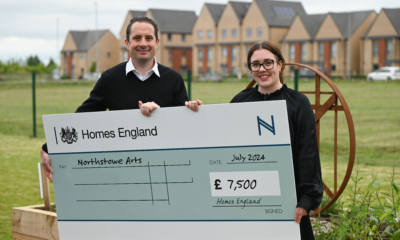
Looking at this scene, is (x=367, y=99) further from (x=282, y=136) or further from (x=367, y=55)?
(x=367, y=55)

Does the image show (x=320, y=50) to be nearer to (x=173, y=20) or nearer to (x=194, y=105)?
(x=173, y=20)

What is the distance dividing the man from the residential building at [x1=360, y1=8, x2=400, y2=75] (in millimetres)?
56683

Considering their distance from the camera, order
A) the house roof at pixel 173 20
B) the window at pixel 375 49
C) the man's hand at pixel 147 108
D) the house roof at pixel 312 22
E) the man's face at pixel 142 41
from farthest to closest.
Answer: the house roof at pixel 173 20 < the house roof at pixel 312 22 < the window at pixel 375 49 < the man's face at pixel 142 41 < the man's hand at pixel 147 108

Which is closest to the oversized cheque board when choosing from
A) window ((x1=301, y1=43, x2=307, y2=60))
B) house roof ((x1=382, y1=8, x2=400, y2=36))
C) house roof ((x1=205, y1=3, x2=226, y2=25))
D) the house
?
Answer: house roof ((x1=382, y1=8, x2=400, y2=36))

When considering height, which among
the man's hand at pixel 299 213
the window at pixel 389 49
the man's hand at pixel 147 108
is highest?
the window at pixel 389 49

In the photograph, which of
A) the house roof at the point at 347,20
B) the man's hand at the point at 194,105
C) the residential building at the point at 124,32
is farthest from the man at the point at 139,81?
the residential building at the point at 124,32

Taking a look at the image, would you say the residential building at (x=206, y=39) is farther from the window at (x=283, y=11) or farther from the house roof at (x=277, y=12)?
the window at (x=283, y=11)

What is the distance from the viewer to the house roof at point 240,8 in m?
71.8

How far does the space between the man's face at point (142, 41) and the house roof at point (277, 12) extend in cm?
6653

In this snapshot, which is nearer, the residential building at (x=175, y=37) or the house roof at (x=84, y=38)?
the residential building at (x=175, y=37)

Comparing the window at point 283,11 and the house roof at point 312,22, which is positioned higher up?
the window at point 283,11

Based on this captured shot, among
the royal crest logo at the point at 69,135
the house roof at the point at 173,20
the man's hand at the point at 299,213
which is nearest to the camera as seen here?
the man's hand at the point at 299,213

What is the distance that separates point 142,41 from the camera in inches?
136

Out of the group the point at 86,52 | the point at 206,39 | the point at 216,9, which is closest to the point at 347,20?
the point at 216,9
